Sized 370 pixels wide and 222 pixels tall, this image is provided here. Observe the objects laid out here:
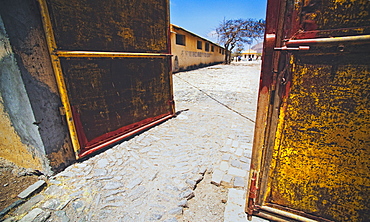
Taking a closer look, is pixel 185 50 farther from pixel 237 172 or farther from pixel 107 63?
pixel 237 172

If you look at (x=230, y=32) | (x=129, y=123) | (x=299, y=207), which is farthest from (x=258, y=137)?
(x=230, y=32)

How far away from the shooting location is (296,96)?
4.69 feet

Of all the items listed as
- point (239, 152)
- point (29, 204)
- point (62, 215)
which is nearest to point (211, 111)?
point (239, 152)

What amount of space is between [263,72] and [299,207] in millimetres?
1420

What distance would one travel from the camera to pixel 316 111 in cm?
140

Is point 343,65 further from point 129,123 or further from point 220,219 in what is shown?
point 129,123

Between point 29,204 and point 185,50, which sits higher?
point 185,50

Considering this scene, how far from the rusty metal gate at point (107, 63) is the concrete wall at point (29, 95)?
123 millimetres

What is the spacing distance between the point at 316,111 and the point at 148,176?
2309 mm

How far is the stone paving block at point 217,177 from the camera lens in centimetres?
248

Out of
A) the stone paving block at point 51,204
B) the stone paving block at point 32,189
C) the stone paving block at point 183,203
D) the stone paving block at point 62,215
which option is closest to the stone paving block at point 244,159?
the stone paving block at point 183,203

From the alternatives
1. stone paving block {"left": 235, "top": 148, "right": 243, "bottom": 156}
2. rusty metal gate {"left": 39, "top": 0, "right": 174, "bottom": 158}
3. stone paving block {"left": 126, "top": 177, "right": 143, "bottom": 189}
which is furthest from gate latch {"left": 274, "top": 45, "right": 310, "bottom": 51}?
rusty metal gate {"left": 39, "top": 0, "right": 174, "bottom": 158}

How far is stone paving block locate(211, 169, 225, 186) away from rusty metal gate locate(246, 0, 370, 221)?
850 millimetres

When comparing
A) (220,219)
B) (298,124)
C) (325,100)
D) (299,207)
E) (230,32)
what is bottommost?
(220,219)
